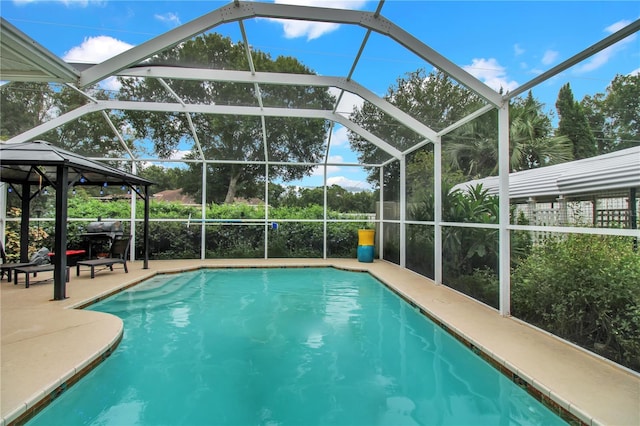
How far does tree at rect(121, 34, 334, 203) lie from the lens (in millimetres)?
5980

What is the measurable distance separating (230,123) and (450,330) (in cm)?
726

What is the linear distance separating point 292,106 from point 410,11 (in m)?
3.94

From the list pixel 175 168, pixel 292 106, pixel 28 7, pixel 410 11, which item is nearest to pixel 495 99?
pixel 410 11

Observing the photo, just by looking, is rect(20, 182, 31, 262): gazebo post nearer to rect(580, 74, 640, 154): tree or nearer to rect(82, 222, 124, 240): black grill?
rect(82, 222, 124, 240): black grill

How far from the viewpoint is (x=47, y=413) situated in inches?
95.3

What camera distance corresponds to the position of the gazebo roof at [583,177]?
9.16 ft

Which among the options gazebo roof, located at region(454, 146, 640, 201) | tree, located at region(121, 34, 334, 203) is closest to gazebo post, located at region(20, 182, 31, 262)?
tree, located at region(121, 34, 334, 203)

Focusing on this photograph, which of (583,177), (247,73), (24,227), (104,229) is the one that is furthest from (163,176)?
(583,177)

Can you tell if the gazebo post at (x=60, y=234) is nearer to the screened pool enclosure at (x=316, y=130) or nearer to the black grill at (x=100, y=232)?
the screened pool enclosure at (x=316, y=130)

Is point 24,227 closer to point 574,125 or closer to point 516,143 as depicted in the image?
point 516,143

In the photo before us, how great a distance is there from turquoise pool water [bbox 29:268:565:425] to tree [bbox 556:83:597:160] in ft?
7.45

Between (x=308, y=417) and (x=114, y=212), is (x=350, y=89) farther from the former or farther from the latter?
(x=114, y=212)

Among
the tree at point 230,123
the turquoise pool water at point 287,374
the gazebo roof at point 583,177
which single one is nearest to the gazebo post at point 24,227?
the tree at point 230,123

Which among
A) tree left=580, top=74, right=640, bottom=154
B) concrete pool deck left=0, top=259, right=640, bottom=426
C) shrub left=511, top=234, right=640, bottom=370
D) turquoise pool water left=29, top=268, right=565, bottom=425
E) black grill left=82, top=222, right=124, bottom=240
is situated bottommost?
turquoise pool water left=29, top=268, right=565, bottom=425
